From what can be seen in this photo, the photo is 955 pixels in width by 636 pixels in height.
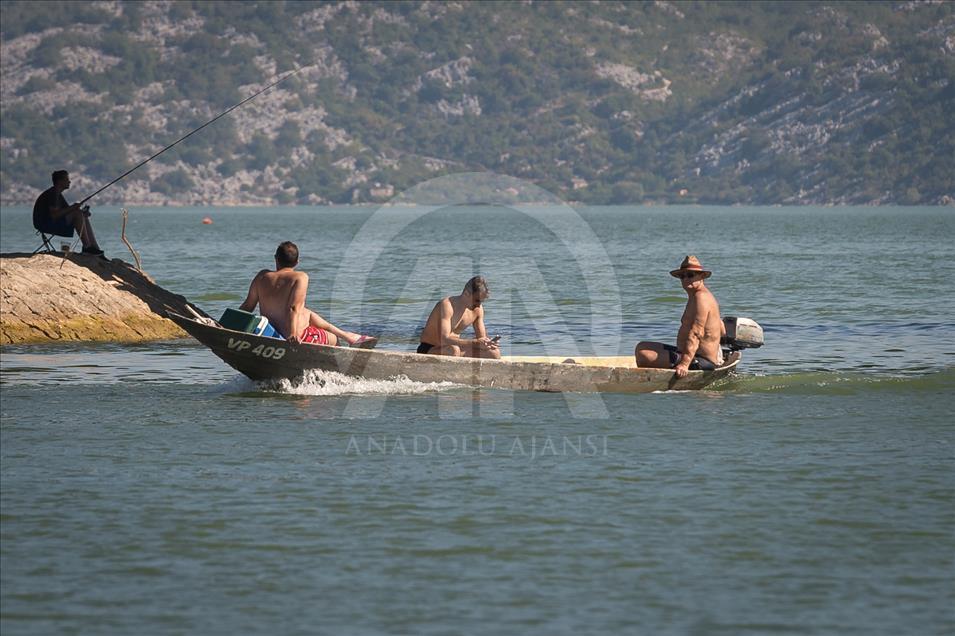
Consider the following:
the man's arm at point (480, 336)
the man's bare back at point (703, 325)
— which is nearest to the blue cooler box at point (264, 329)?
the man's arm at point (480, 336)

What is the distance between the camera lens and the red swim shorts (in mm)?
18203

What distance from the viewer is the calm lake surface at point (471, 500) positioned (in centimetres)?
997

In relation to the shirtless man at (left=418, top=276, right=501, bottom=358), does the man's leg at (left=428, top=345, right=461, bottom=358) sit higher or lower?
lower

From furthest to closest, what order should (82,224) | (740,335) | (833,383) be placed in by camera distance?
(82,224)
(833,383)
(740,335)

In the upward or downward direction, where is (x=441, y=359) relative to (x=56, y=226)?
downward

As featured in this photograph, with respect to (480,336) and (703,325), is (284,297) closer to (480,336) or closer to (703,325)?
(480,336)

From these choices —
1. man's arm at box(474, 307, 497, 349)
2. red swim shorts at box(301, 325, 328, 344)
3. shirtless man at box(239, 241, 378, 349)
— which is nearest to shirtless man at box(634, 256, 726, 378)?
man's arm at box(474, 307, 497, 349)

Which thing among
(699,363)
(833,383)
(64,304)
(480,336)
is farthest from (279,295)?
(64,304)

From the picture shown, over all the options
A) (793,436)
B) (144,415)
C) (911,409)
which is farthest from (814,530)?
(144,415)

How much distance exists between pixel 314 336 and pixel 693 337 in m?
4.63

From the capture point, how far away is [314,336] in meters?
18.4

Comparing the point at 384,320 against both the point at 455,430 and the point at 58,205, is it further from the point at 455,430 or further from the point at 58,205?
the point at 455,430

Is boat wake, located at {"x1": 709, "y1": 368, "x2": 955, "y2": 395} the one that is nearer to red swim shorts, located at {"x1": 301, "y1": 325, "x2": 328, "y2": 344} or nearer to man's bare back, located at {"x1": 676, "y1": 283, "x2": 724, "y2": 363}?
man's bare back, located at {"x1": 676, "y1": 283, "x2": 724, "y2": 363}

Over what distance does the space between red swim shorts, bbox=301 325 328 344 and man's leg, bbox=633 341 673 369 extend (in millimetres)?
3917
